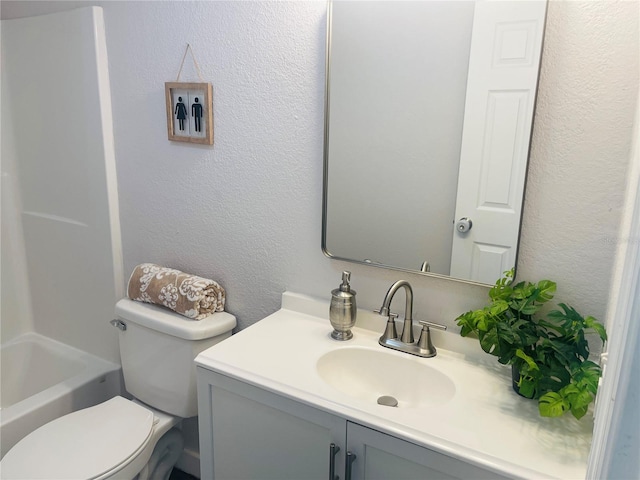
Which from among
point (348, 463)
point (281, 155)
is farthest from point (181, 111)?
point (348, 463)

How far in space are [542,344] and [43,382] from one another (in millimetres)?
2122

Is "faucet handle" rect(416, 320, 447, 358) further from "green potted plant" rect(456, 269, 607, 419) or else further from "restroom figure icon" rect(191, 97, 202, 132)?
"restroom figure icon" rect(191, 97, 202, 132)

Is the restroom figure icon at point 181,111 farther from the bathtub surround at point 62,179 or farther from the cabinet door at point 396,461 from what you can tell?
the cabinet door at point 396,461

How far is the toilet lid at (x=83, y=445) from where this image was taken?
54.7 inches

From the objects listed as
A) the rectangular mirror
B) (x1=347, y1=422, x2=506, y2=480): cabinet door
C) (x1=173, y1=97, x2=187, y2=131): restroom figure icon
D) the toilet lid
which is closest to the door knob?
the rectangular mirror

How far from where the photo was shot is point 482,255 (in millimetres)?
1271

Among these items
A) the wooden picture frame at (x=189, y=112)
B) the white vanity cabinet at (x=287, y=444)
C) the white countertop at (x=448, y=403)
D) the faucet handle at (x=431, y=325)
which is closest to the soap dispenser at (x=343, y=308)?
the white countertop at (x=448, y=403)

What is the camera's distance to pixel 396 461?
1051 millimetres

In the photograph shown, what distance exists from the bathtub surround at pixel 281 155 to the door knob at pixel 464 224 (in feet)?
0.44

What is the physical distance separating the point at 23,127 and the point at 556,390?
87.5 inches

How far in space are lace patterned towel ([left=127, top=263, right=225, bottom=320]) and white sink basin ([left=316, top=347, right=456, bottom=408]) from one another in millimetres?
534

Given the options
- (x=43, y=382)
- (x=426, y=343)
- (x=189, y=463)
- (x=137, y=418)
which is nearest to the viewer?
(x=426, y=343)

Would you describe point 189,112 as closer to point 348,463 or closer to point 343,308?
point 343,308

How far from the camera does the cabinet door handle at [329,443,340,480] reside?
1117mm
